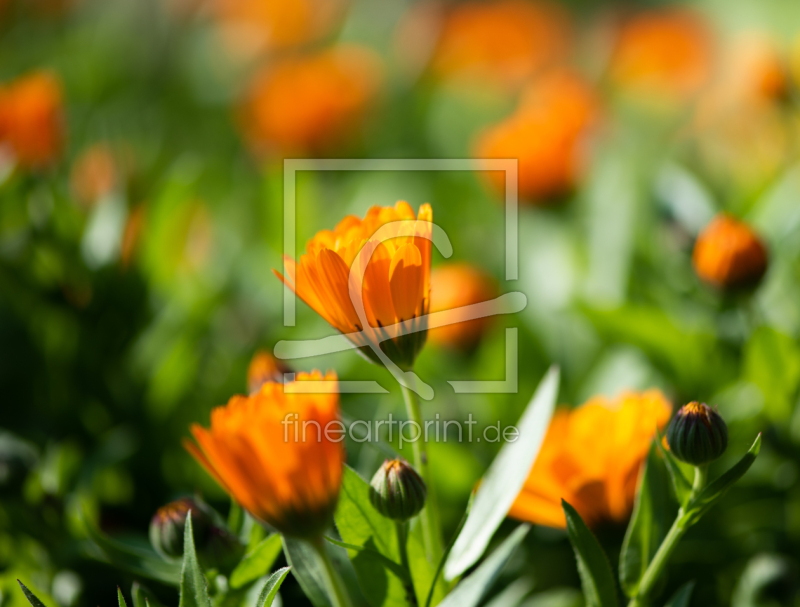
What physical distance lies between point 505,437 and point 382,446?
1.03 feet

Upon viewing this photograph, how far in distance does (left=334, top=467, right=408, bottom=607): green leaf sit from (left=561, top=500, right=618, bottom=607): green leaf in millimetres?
114

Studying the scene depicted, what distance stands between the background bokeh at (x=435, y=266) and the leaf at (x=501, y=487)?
100 mm

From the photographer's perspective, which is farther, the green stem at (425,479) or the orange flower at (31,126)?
the orange flower at (31,126)

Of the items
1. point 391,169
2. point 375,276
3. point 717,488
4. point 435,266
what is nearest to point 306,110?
A: point 391,169

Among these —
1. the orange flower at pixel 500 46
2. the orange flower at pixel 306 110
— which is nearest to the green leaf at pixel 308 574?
the orange flower at pixel 306 110

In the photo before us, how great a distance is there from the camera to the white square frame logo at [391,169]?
0.89 meters

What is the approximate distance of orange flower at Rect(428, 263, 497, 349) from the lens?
0.90 meters

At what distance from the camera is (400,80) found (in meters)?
2.04

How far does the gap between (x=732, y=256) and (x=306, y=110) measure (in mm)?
903

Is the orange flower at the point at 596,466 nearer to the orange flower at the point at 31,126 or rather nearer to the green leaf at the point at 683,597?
the green leaf at the point at 683,597

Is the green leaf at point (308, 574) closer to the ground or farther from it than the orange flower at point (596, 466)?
closer to the ground

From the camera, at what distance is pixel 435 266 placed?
110cm

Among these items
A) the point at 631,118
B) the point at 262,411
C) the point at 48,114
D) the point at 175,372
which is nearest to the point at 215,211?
the point at 48,114

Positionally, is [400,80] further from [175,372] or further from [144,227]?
[175,372]
